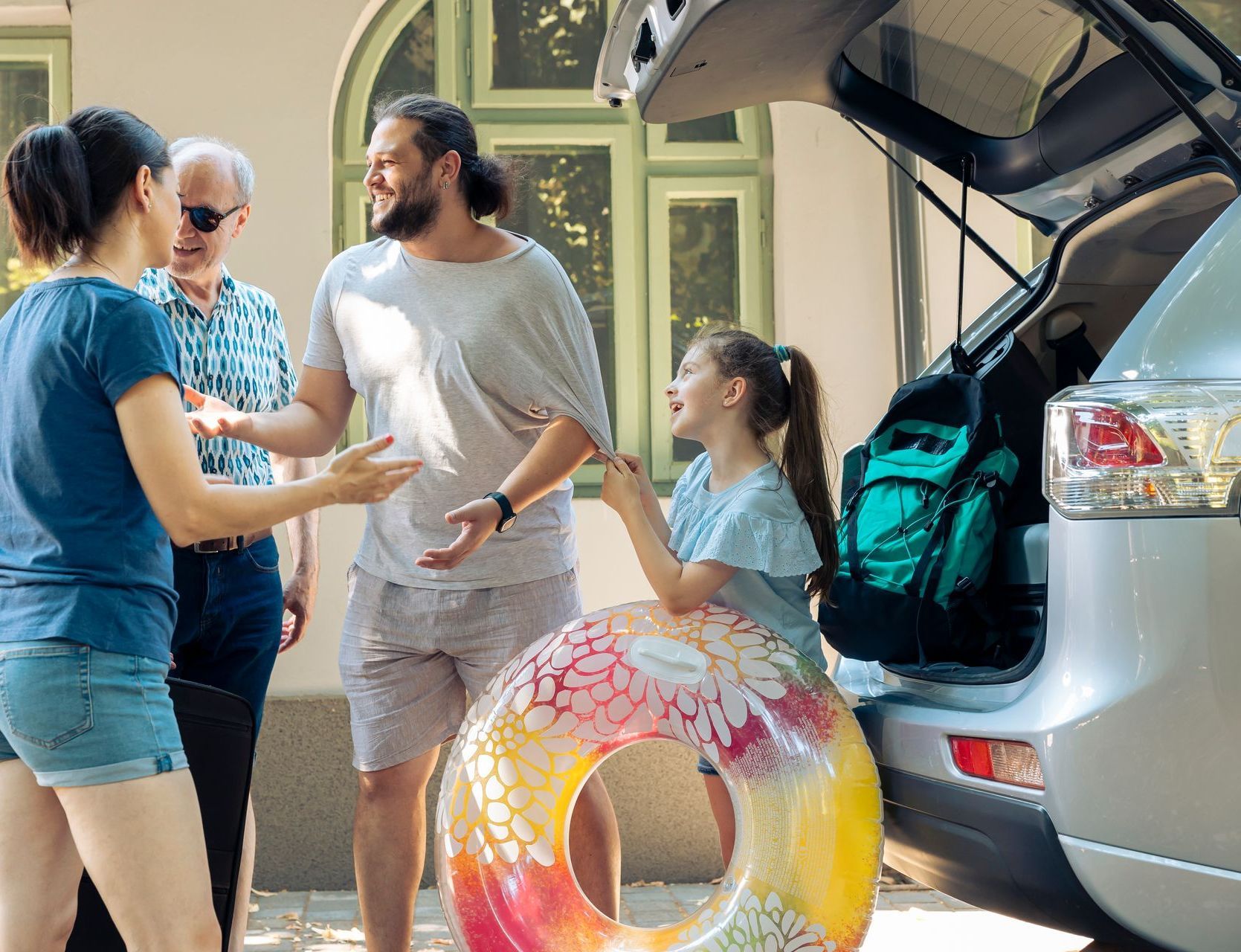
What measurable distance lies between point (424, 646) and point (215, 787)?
0.62 m

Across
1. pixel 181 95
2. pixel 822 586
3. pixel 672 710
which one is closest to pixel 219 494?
pixel 672 710

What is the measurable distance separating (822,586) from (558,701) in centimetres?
68

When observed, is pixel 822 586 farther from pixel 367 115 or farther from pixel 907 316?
pixel 367 115

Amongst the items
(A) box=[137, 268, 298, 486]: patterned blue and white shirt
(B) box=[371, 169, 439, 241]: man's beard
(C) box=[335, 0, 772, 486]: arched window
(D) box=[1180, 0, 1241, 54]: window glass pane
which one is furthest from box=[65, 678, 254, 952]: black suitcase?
(D) box=[1180, 0, 1241, 54]: window glass pane

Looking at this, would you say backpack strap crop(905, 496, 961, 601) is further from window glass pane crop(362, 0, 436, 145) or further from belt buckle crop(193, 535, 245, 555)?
window glass pane crop(362, 0, 436, 145)

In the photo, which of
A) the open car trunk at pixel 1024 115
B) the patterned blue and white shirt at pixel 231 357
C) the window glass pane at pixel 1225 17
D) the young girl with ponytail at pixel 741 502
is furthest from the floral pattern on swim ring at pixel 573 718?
the window glass pane at pixel 1225 17

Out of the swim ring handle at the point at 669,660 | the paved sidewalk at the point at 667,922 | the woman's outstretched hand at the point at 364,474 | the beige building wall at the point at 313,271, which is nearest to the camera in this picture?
the woman's outstretched hand at the point at 364,474

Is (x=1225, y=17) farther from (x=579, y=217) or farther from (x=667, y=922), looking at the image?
(x=667, y=922)

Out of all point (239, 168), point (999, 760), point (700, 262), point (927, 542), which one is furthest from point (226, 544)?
point (700, 262)

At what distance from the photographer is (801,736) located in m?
2.57

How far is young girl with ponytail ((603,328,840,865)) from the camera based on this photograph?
2861 mm

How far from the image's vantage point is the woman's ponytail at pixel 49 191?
7.53 feet

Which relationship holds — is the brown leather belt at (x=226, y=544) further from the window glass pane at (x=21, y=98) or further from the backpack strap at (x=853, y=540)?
the window glass pane at (x=21, y=98)

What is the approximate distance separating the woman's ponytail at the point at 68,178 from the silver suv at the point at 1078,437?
1102 mm
